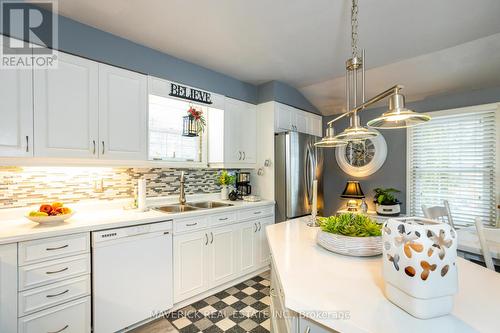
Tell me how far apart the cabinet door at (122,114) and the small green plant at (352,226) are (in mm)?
1840

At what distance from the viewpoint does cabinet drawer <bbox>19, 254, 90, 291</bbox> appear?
4.89ft

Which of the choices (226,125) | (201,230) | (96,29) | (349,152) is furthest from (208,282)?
(349,152)

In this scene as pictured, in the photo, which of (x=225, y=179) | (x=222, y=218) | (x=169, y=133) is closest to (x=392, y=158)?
(x=225, y=179)

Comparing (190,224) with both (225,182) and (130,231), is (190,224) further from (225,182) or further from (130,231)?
(225,182)

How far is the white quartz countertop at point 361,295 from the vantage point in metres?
0.69

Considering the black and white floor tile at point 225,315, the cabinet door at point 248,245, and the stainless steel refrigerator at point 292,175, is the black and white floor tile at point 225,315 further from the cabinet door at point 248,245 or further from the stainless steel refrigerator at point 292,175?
the stainless steel refrigerator at point 292,175

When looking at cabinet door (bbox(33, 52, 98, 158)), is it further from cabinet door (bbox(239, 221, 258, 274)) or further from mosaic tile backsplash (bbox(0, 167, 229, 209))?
cabinet door (bbox(239, 221, 258, 274))

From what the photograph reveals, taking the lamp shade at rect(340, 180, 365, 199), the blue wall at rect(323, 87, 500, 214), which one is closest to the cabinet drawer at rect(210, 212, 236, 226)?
the lamp shade at rect(340, 180, 365, 199)

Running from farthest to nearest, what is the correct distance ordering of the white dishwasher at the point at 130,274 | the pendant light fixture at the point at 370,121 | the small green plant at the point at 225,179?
1. the small green plant at the point at 225,179
2. the white dishwasher at the point at 130,274
3. the pendant light fixture at the point at 370,121

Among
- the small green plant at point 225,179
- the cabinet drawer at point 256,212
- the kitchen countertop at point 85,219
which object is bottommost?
the cabinet drawer at point 256,212

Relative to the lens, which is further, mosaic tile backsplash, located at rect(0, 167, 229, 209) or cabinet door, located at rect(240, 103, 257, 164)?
cabinet door, located at rect(240, 103, 257, 164)

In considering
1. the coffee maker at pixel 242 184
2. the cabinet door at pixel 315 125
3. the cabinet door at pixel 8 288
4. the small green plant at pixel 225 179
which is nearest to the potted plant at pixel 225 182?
the small green plant at pixel 225 179
